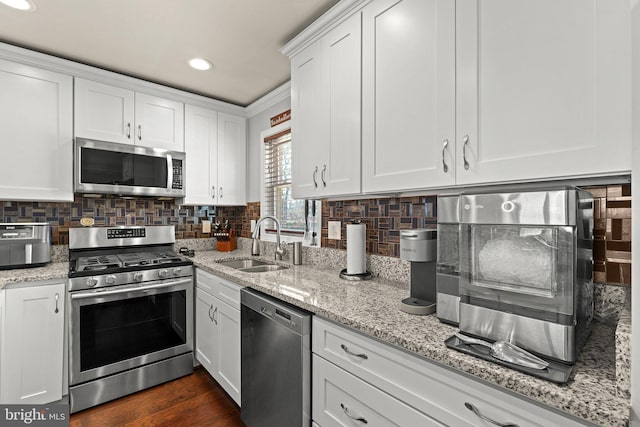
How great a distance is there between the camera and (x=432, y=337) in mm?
985

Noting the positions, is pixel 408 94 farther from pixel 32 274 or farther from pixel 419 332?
pixel 32 274

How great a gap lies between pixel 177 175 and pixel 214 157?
435 millimetres

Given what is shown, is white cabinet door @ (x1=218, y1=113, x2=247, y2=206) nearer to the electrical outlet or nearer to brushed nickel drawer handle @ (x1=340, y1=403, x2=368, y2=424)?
the electrical outlet

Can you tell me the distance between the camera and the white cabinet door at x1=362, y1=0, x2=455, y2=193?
1.22 meters

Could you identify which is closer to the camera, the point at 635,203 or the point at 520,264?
the point at 635,203

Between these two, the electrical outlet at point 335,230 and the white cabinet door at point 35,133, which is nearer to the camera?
the white cabinet door at point 35,133

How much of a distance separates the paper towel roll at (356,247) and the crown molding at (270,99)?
60.1 inches

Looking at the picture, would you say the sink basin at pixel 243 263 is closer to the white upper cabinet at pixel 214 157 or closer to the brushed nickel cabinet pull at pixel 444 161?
the white upper cabinet at pixel 214 157

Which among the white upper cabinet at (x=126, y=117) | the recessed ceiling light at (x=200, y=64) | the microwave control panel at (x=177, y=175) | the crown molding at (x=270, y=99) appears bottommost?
the microwave control panel at (x=177, y=175)

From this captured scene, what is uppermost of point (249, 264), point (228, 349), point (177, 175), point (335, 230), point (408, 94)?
point (408, 94)

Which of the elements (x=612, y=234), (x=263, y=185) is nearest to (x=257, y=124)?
(x=263, y=185)

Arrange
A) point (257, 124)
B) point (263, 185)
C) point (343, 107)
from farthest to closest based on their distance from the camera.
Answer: point (257, 124)
point (263, 185)
point (343, 107)

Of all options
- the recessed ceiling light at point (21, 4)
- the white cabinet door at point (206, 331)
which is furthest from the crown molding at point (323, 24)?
the white cabinet door at point (206, 331)

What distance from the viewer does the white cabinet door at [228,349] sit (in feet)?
6.40
